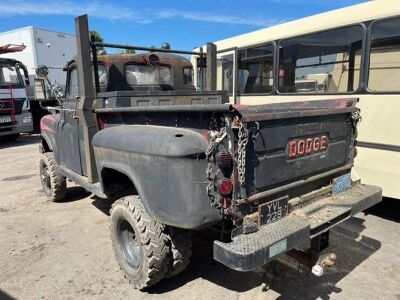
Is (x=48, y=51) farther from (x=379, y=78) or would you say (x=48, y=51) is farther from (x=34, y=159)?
(x=379, y=78)

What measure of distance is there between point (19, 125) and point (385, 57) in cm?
1207

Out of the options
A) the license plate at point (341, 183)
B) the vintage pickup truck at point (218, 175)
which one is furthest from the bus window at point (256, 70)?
the license plate at point (341, 183)

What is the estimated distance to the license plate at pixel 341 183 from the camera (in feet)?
11.3

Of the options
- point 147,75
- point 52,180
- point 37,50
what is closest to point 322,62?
point 147,75

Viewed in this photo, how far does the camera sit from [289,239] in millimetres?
2584

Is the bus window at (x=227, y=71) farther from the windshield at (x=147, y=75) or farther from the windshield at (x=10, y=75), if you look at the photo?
the windshield at (x=10, y=75)

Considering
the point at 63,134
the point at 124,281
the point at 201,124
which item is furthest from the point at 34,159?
the point at 201,124

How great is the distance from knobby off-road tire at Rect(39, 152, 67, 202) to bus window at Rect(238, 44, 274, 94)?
373 centimetres

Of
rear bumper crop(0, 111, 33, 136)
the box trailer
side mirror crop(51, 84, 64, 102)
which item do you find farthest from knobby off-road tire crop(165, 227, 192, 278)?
the box trailer

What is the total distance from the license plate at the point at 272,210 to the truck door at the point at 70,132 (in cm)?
271

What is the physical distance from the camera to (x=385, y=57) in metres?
4.77

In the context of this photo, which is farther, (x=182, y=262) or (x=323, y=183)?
(x=323, y=183)

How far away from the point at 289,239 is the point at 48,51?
670 inches

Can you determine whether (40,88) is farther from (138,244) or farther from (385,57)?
(385,57)
